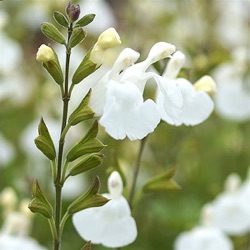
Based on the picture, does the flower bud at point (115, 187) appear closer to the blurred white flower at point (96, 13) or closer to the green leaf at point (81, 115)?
the green leaf at point (81, 115)

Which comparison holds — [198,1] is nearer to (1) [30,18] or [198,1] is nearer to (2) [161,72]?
(1) [30,18]

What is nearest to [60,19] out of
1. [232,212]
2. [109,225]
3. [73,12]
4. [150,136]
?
[73,12]

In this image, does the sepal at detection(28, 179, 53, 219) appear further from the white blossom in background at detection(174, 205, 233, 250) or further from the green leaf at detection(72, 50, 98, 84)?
the white blossom in background at detection(174, 205, 233, 250)

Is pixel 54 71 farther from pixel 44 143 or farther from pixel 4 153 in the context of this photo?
pixel 4 153

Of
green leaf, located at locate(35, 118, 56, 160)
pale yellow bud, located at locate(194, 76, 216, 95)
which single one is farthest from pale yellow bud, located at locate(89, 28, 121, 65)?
pale yellow bud, located at locate(194, 76, 216, 95)

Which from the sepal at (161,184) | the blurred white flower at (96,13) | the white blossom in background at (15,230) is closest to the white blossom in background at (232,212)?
the white blossom in background at (15,230)

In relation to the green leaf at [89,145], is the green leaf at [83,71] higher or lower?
higher
